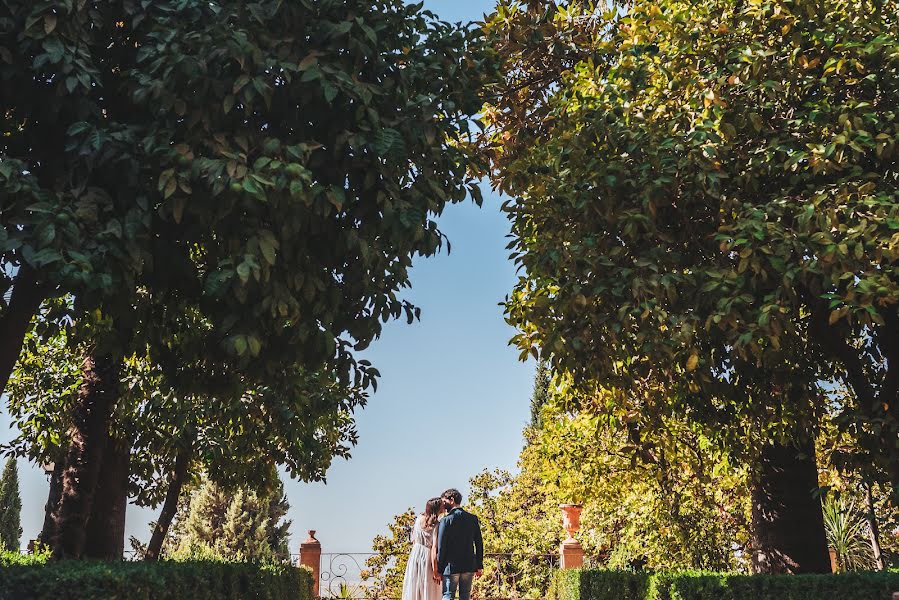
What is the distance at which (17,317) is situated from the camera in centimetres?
673

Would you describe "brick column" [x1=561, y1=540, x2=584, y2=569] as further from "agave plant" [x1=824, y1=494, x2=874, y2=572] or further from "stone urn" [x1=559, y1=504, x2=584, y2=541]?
"agave plant" [x1=824, y1=494, x2=874, y2=572]

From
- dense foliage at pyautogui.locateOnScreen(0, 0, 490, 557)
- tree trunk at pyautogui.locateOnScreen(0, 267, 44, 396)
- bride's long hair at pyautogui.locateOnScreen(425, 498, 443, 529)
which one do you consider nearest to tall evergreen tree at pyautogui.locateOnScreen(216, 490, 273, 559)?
bride's long hair at pyautogui.locateOnScreen(425, 498, 443, 529)

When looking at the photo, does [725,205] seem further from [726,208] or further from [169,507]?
[169,507]

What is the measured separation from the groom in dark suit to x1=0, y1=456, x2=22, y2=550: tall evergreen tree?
25237 millimetres

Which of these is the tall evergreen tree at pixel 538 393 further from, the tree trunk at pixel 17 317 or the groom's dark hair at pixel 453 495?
the tree trunk at pixel 17 317

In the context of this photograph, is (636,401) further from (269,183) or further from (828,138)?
(269,183)

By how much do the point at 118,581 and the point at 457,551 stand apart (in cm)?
529

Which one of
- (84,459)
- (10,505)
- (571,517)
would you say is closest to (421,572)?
(84,459)

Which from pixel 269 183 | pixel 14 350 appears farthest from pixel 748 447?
pixel 14 350

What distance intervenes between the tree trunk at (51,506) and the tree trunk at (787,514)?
28.4 ft

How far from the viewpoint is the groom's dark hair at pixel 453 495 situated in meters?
10.9

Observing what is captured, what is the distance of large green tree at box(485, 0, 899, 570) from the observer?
7.62 m

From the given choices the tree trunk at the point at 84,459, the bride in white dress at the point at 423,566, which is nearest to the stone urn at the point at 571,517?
the bride in white dress at the point at 423,566

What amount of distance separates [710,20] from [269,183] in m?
5.87
